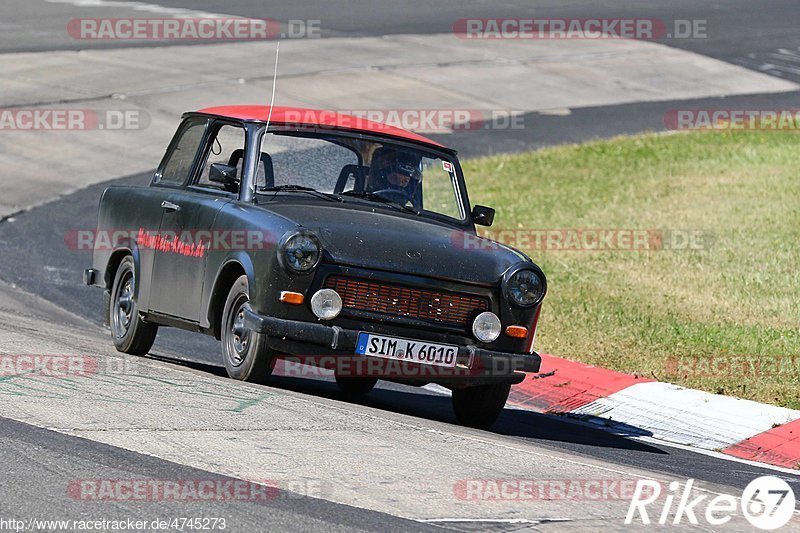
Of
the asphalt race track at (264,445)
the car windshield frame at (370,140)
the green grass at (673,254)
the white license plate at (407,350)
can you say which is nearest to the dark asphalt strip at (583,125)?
the green grass at (673,254)

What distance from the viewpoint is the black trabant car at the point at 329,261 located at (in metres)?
7.66

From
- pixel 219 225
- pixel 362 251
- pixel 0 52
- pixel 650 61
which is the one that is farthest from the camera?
pixel 650 61

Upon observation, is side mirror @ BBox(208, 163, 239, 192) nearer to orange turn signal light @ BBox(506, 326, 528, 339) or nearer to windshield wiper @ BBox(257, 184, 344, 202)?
windshield wiper @ BBox(257, 184, 344, 202)

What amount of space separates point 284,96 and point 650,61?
945cm

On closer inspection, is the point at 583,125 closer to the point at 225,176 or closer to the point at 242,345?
the point at 225,176

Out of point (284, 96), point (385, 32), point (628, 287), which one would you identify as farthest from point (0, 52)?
point (628, 287)

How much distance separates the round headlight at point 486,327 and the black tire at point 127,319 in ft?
8.62

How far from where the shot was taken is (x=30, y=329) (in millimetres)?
9992

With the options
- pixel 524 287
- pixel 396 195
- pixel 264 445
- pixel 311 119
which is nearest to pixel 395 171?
pixel 396 195

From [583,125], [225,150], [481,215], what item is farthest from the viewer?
[583,125]

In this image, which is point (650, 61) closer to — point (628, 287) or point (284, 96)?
point (284, 96)

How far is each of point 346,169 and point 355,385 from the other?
1.79 metres

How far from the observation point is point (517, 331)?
316 inches

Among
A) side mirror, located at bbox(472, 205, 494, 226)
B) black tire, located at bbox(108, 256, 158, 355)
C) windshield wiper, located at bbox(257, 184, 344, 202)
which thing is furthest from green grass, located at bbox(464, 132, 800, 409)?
black tire, located at bbox(108, 256, 158, 355)
